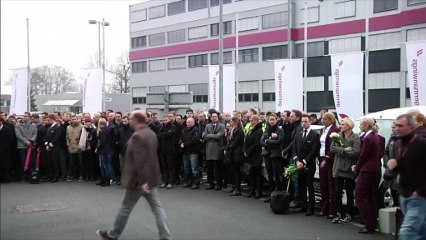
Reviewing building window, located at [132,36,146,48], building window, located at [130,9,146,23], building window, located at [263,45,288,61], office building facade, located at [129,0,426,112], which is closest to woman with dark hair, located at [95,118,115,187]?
office building facade, located at [129,0,426,112]

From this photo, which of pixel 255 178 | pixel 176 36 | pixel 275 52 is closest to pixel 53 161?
pixel 255 178

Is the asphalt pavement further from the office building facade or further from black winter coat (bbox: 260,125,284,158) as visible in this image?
the office building facade

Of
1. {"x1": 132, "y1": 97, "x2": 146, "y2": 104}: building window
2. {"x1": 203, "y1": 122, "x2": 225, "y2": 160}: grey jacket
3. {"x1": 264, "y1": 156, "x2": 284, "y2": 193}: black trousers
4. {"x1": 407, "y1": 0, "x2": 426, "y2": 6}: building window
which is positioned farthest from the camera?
{"x1": 132, "y1": 97, "x2": 146, "y2": 104}: building window

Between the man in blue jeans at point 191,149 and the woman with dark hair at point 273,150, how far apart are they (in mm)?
2331

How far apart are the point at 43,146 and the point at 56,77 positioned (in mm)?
6974

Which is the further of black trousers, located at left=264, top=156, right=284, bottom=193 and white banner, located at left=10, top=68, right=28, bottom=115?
black trousers, located at left=264, top=156, right=284, bottom=193

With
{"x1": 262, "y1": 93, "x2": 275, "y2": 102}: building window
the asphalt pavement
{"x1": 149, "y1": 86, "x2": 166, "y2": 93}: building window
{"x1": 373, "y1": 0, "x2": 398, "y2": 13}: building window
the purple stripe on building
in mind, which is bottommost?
the asphalt pavement

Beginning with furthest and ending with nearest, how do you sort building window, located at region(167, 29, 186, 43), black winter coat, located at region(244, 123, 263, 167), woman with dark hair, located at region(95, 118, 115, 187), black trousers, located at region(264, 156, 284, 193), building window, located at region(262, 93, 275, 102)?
building window, located at region(167, 29, 186, 43), building window, located at region(262, 93, 275, 102), woman with dark hair, located at region(95, 118, 115, 187), black winter coat, located at region(244, 123, 263, 167), black trousers, located at region(264, 156, 284, 193)

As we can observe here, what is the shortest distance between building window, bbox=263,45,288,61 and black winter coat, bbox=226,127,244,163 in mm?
39579

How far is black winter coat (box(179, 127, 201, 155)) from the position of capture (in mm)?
12016

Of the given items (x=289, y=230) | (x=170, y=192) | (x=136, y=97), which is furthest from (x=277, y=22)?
(x=289, y=230)

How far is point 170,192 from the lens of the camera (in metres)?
11.4

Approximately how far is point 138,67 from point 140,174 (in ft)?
207

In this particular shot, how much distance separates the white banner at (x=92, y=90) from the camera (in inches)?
855
